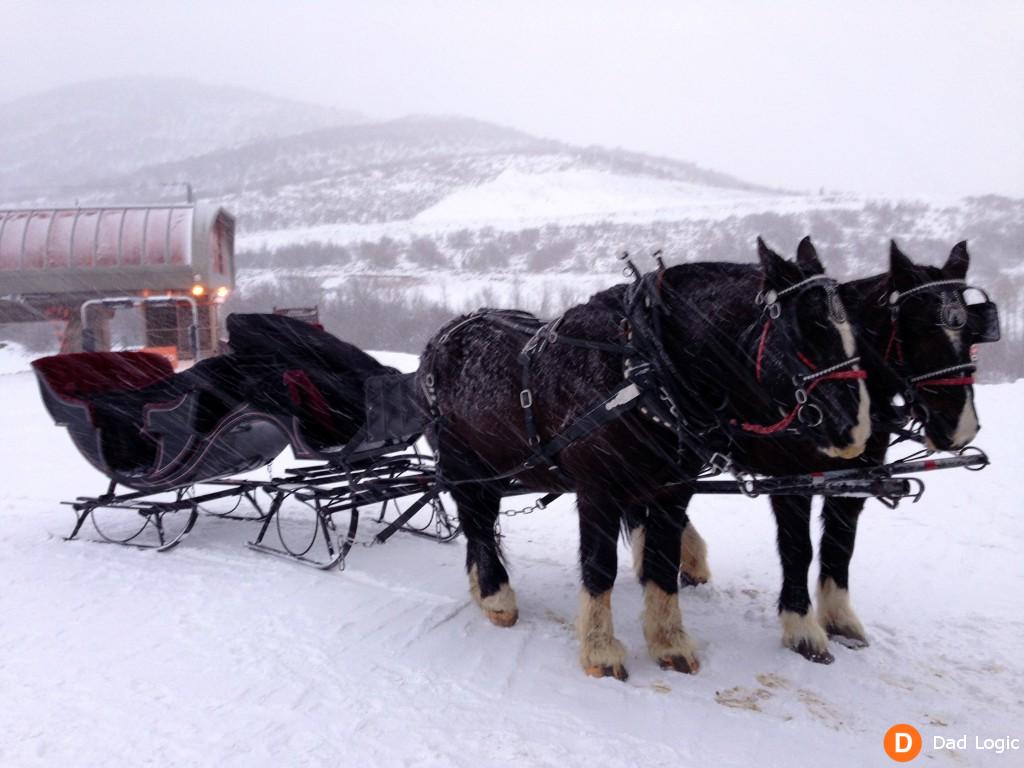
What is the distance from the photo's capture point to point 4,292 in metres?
18.5

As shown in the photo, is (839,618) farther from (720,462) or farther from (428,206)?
(428,206)

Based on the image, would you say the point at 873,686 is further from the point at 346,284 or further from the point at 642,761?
the point at 346,284

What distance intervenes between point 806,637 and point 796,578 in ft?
0.87

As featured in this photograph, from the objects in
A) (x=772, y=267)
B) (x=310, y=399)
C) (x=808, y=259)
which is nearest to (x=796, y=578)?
(x=808, y=259)

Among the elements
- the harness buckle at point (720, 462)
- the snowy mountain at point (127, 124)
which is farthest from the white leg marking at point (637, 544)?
the snowy mountain at point (127, 124)

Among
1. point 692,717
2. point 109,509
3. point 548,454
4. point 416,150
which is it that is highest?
point 416,150

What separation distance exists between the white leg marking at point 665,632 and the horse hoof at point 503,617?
0.76 m

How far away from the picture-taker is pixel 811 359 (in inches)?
109

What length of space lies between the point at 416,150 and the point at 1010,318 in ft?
295

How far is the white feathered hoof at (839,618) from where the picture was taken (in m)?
3.75

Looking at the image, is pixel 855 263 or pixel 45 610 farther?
pixel 855 263

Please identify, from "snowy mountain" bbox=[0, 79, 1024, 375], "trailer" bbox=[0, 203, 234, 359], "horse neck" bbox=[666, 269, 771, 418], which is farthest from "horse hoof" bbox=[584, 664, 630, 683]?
"trailer" bbox=[0, 203, 234, 359]

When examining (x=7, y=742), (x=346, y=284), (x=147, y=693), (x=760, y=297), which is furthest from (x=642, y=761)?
(x=346, y=284)

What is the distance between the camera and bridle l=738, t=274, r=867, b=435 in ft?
8.79
